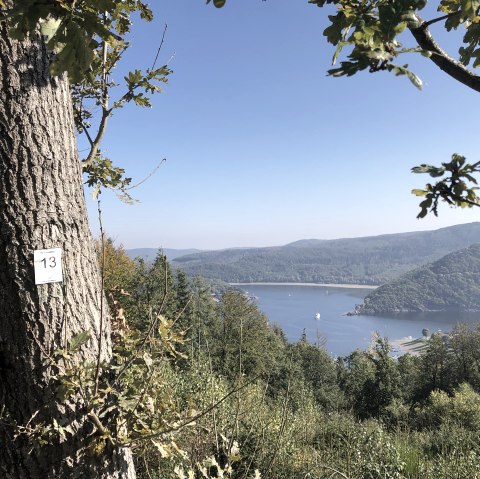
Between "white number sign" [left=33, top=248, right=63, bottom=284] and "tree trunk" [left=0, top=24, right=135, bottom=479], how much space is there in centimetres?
2

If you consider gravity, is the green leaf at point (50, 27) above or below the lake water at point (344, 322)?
above

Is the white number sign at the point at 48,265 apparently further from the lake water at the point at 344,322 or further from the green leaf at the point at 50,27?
the lake water at the point at 344,322

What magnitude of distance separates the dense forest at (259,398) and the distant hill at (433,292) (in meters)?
127

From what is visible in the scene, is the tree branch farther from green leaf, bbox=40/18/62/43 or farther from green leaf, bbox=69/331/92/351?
green leaf, bbox=69/331/92/351

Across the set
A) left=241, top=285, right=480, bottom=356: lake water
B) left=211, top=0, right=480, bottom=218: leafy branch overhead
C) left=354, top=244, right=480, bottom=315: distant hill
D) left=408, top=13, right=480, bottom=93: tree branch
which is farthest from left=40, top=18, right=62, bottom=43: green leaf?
left=354, top=244, right=480, bottom=315: distant hill

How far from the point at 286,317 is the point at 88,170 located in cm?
14758

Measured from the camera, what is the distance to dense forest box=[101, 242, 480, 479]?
5.61 feet

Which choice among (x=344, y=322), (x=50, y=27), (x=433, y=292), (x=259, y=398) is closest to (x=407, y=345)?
(x=344, y=322)

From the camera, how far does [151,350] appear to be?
1.75 m

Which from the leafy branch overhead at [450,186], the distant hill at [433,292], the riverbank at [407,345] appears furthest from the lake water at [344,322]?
the leafy branch overhead at [450,186]

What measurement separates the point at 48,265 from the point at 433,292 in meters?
201

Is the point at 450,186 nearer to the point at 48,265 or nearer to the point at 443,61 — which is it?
the point at 443,61

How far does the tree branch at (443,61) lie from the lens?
1.16m

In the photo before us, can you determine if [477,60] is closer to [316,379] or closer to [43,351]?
[43,351]
